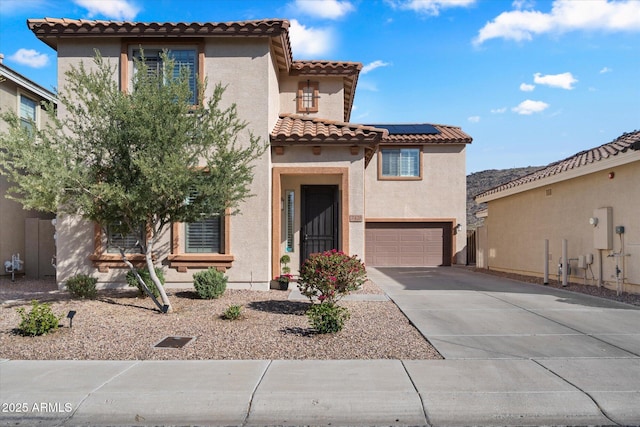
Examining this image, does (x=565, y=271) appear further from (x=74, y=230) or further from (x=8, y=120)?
(x=8, y=120)

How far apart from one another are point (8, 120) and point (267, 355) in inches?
243

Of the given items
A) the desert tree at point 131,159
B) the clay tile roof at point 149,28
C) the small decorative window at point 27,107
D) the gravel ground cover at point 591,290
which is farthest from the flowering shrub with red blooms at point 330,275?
the small decorative window at point 27,107

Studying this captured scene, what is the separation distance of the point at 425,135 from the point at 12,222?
16822 millimetres

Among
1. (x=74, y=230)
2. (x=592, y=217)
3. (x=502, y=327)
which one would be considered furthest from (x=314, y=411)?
(x=592, y=217)

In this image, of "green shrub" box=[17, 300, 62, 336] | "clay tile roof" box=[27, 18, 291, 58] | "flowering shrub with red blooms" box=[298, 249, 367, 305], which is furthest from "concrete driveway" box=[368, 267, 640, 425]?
"clay tile roof" box=[27, 18, 291, 58]

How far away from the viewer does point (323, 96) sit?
1664 cm

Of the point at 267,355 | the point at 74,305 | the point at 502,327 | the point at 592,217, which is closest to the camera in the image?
the point at 267,355

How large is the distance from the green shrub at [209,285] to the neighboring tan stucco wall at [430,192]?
12957 mm

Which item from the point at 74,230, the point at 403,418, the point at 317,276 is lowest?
the point at 403,418

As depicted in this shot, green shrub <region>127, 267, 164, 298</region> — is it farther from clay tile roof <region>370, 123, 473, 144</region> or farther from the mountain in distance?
the mountain in distance

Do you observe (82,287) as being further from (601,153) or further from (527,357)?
(601,153)

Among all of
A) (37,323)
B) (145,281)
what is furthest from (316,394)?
(145,281)

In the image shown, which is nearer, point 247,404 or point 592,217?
point 247,404

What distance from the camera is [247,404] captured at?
5.21 meters
